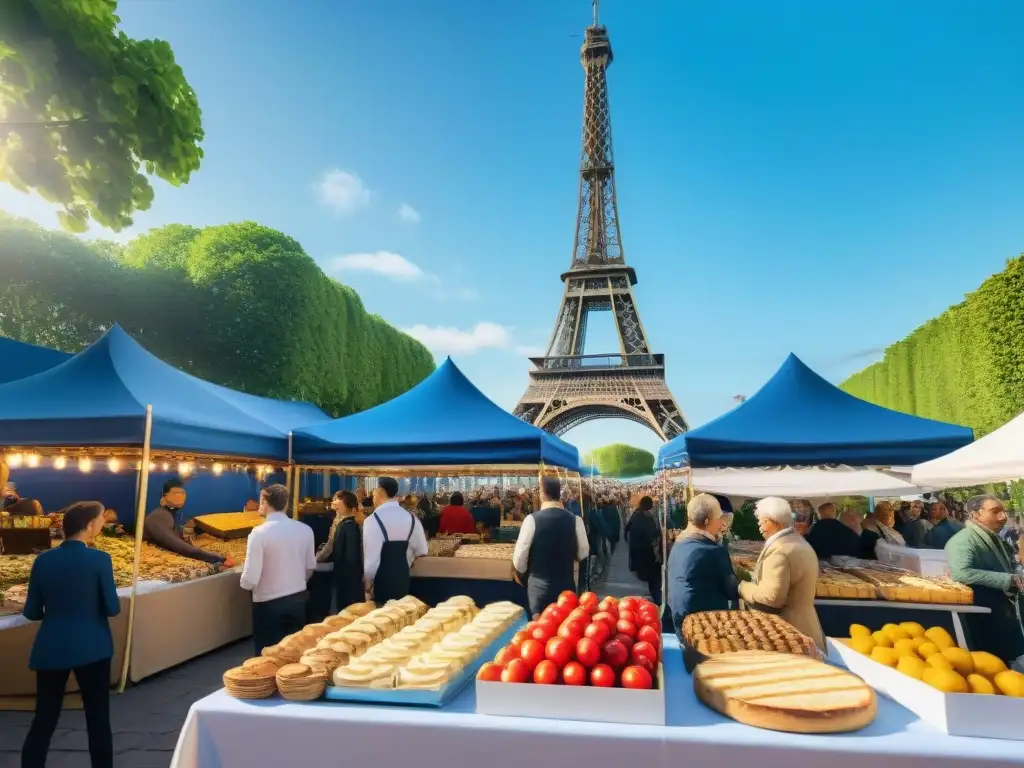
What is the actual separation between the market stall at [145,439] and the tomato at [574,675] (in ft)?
14.6

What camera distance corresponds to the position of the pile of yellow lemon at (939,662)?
2.09m

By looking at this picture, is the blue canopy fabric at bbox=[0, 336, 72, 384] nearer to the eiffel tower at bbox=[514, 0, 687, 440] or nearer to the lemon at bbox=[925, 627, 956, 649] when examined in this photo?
the lemon at bbox=[925, 627, 956, 649]

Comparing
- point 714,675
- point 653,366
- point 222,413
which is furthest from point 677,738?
point 653,366

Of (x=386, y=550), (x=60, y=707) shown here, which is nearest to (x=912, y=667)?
(x=60, y=707)

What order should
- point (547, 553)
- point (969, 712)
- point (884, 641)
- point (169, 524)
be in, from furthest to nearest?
point (169, 524) < point (547, 553) < point (884, 641) < point (969, 712)

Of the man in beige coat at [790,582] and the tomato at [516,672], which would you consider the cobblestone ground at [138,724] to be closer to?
the tomato at [516,672]

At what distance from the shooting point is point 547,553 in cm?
517

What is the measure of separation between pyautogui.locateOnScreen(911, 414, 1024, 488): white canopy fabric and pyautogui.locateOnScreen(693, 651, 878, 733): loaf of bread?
119 inches

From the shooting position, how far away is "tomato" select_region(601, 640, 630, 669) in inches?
89.7

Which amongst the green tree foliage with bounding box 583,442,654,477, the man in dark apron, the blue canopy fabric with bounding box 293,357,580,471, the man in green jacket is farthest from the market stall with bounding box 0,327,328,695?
the green tree foliage with bounding box 583,442,654,477

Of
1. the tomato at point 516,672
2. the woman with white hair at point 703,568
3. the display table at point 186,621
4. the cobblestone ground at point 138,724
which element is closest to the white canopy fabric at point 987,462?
the woman with white hair at point 703,568

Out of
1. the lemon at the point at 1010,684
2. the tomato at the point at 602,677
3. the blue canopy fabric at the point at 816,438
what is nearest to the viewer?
the lemon at the point at 1010,684

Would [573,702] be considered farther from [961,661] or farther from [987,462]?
[987,462]

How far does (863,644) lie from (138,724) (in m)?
4.98
